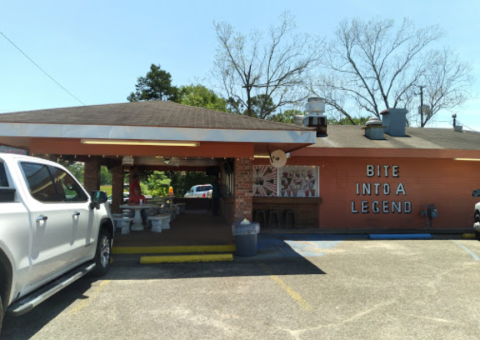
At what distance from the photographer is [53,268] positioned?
450 centimetres

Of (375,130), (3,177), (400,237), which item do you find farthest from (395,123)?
(3,177)

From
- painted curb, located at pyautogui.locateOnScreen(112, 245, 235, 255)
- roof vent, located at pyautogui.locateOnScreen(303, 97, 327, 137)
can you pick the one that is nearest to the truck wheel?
painted curb, located at pyautogui.locateOnScreen(112, 245, 235, 255)

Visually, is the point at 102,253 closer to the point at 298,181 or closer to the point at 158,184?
the point at 298,181

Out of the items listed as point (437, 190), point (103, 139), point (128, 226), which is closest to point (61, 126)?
point (103, 139)

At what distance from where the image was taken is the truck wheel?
6.20 metres

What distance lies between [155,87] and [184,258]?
144 feet

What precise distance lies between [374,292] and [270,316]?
2061 mm

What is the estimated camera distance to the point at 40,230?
4137 mm

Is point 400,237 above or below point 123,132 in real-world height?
below

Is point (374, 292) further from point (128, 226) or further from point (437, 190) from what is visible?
point (437, 190)

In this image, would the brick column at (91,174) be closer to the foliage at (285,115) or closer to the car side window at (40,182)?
the car side window at (40,182)

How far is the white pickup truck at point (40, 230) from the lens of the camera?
3.59m

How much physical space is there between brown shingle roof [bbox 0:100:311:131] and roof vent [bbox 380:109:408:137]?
9267mm

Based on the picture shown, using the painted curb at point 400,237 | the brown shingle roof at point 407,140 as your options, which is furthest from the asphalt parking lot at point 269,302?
the brown shingle roof at point 407,140
